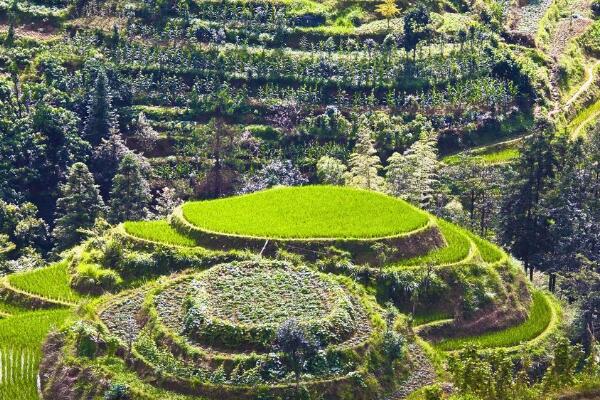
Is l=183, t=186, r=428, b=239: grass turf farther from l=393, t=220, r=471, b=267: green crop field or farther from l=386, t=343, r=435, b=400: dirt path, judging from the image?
l=386, t=343, r=435, b=400: dirt path

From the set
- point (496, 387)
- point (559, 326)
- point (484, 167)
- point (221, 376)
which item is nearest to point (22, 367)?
point (221, 376)

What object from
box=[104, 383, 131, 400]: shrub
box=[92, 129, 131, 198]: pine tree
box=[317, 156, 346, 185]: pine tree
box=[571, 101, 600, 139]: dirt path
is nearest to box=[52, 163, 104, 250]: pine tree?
box=[92, 129, 131, 198]: pine tree

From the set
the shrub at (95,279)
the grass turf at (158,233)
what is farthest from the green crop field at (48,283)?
the grass turf at (158,233)

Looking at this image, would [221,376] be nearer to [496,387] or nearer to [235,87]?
[496,387]

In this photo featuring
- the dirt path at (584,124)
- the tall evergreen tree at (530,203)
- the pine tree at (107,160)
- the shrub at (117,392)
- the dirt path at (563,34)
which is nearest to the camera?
the shrub at (117,392)

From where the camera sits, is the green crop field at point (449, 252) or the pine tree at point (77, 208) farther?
the pine tree at point (77, 208)

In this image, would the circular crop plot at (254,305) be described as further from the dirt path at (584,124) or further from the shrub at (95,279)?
the dirt path at (584,124)
